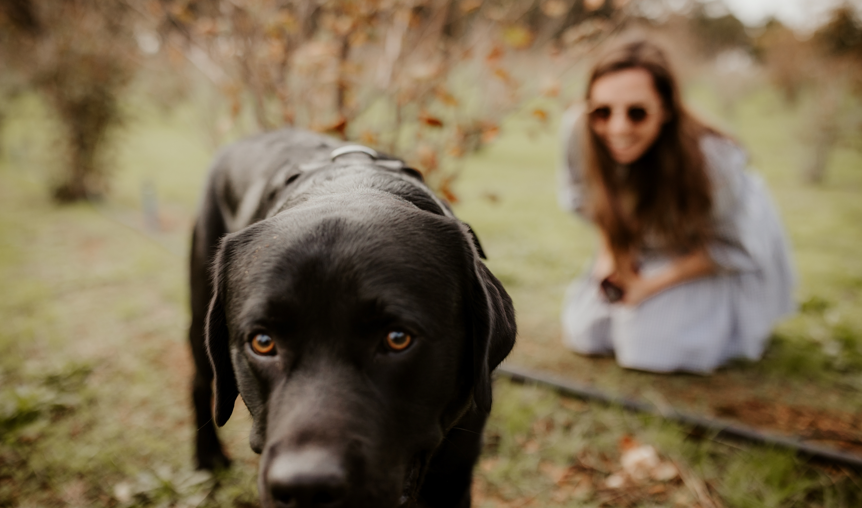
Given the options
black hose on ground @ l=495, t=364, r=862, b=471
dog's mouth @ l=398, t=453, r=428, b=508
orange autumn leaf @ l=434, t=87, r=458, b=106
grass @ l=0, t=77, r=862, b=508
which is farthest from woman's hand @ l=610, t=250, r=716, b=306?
dog's mouth @ l=398, t=453, r=428, b=508

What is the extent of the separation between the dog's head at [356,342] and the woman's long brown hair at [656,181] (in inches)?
88.6

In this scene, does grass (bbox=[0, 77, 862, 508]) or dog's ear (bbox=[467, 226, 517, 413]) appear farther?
grass (bbox=[0, 77, 862, 508])

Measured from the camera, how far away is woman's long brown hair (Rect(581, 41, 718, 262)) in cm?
319

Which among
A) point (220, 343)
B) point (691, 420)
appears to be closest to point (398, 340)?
point (220, 343)

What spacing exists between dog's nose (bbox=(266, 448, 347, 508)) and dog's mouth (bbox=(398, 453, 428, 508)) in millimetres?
315

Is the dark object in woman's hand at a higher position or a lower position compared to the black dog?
lower

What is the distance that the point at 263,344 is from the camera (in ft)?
4.52

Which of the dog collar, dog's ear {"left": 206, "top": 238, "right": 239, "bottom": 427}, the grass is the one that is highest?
the dog collar

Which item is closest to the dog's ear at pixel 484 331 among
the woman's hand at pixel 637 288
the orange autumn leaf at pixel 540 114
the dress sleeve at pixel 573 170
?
the orange autumn leaf at pixel 540 114

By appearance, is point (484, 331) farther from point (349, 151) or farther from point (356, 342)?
point (349, 151)

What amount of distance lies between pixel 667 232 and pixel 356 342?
278 cm

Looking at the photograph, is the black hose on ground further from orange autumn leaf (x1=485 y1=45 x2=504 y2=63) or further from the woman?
orange autumn leaf (x1=485 y1=45 x2=504 y2=63)

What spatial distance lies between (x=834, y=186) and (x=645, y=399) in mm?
9681

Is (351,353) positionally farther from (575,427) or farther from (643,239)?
(643,239)
